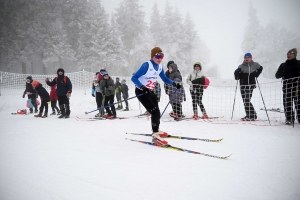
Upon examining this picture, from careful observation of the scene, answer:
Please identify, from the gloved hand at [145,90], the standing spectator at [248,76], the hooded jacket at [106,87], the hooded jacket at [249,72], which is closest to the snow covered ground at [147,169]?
the gloved hand at [145,90]

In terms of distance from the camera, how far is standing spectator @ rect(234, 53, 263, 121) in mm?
6152

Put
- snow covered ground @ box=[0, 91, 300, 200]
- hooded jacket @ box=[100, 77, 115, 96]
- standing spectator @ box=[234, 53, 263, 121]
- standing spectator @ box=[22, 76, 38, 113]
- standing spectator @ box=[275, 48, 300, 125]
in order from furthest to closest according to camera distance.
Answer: standing spectator @ box=[22, 76, 38, 113] → hooded jacket @ box=[100, 77, 115, 96] → standing spectator @ box=[234, 53, 263, 121] → standing spectator @ box=[275, 48, 300, 125] → snow covered ground @ box=[0, 91, 300, 200]

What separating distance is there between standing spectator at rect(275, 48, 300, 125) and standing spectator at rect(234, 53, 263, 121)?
768 millimetres

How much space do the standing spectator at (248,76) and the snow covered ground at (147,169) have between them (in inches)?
69.7

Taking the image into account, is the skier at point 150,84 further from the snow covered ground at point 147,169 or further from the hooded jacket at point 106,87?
the hooded jacket at point 106,87

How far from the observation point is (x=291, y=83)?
5562mm

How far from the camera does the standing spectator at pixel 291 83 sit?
5.39 m

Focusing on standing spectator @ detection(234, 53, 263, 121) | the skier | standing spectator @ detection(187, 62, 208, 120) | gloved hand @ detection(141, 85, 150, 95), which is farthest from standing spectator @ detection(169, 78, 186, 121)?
gloved hand @ detection(141, 85, 150, 95)

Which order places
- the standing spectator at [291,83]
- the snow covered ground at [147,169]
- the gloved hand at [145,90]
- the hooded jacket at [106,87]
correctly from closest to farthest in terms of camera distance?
the snow covered ground at [147,169] < the gloved hand at [145,90] < the standing spectator at [291,83] < the hooded jacket at [106,87]

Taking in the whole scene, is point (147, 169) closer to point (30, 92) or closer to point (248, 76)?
point (248, 76)

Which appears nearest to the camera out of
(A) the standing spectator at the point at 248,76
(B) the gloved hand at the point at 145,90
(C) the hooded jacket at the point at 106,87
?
(B) the gloved hand at the point at 145,90

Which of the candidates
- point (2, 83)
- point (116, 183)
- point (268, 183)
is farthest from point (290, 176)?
point (2, 83)

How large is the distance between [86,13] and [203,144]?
29.6 meters

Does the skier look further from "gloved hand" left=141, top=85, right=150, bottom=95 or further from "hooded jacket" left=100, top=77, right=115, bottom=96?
"hooded jacket" left=100, top=77, right=115, bottom=96
